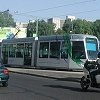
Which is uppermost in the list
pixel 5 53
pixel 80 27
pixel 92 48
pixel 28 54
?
pixel 80 27

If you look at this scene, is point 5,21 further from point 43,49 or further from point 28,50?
point 43,49

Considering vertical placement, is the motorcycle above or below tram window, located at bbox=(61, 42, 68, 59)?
below

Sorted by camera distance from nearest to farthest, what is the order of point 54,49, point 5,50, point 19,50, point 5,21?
point 54,49
point 19,50
point 5,50
point 5,21

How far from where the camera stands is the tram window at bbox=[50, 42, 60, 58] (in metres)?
37.8

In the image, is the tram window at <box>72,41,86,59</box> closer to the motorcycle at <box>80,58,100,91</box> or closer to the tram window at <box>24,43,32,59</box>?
the tram window at <box>24,43,32,59</box>

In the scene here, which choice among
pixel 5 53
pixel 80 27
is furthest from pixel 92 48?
pixel 80 27

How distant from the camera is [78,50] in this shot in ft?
119

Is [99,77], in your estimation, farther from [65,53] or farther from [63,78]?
[65,53]

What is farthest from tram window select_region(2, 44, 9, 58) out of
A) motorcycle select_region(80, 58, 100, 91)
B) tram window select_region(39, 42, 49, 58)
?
motorcycle select_region(80, 58, 100, 91)

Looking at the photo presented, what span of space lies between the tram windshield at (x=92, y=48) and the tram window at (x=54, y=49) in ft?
9.88

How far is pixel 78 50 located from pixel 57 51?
2.34 meters

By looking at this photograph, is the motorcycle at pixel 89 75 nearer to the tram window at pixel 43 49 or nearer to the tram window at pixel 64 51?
the tram window at pixel 64 51

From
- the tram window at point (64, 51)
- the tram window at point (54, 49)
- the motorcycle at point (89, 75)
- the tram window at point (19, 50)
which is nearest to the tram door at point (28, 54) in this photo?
the tram window at point (19, 50)

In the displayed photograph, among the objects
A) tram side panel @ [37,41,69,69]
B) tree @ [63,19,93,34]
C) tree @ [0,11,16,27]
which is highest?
tree @ [0,11,16,27]
